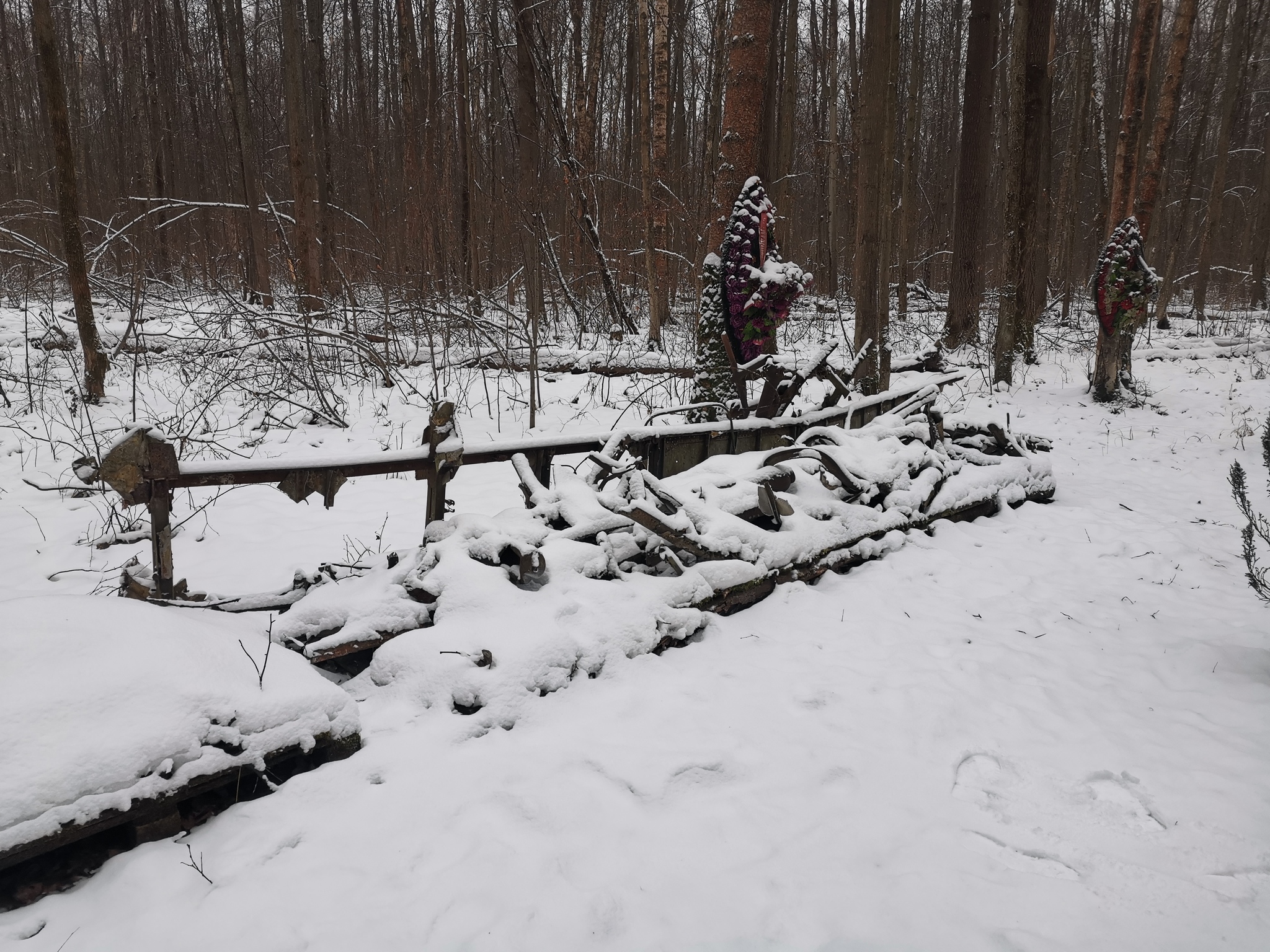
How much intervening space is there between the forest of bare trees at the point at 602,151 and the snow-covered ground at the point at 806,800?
4.58m

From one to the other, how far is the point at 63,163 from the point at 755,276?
280 inches

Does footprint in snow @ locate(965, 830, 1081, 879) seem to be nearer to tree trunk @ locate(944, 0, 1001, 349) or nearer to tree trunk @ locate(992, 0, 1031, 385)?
tree trunk @ locate(992, 0, 1031, 385)

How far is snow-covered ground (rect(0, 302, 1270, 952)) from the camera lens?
1.74 metres

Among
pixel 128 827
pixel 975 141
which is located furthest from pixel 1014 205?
pixel 128 827

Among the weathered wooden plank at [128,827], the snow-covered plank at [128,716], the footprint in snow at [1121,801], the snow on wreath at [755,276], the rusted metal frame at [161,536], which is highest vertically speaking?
the snow on wreath at [755,276]

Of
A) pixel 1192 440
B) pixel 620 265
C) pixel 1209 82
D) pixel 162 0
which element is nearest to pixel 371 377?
pixel 620 265

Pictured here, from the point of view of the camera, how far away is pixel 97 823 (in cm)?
175

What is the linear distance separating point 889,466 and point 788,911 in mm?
3343

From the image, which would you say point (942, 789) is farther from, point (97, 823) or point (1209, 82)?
point (1209, 82)

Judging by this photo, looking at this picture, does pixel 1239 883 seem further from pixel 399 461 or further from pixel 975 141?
pixel 975 141

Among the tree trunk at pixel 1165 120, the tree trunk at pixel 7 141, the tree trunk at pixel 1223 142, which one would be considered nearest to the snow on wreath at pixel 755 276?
the tree trunk at pixel 1165 120

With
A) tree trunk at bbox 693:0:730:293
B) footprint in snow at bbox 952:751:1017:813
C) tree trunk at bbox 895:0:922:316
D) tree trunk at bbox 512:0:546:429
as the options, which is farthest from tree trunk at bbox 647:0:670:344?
footprint in snow at bbox 952:751:1017:813

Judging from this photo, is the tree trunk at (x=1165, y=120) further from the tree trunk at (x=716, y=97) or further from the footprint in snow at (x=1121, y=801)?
the footprint in snow at (x=1121, y=801)

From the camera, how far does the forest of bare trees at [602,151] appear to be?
853 cm
